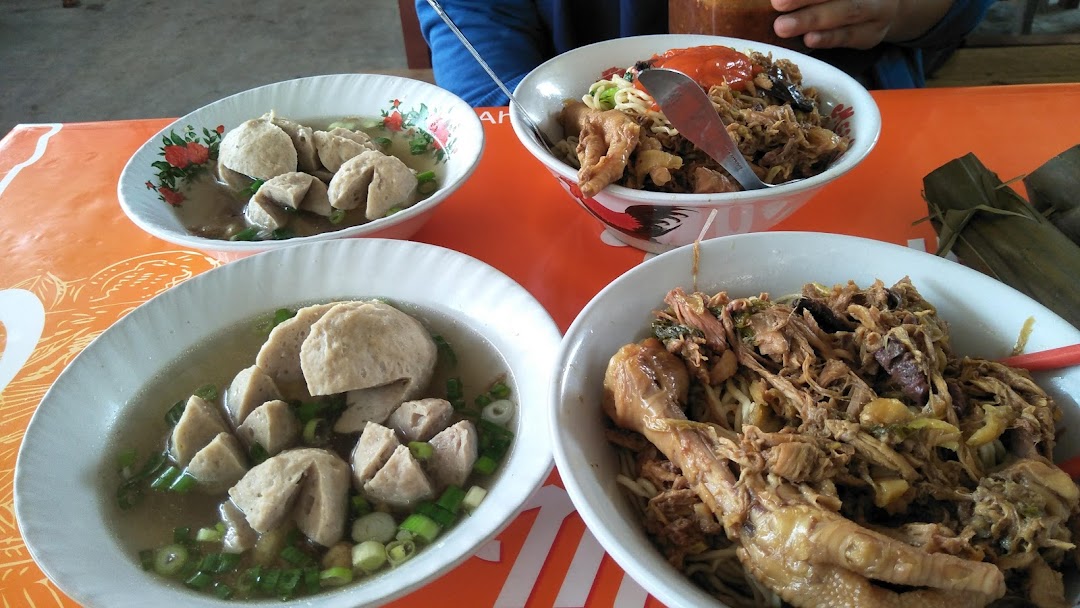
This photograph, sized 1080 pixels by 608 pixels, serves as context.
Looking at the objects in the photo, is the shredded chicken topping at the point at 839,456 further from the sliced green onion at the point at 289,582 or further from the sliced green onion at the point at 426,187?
the sliced green onion at the point at 426,187

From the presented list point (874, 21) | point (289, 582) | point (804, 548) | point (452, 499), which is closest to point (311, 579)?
point (289, 582)

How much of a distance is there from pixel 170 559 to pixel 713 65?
1.53 m

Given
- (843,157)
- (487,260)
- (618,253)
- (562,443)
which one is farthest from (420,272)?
(843,157)

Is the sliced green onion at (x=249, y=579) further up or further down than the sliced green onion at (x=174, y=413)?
further down

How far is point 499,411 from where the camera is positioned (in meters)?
1.20

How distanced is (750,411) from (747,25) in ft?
4.67

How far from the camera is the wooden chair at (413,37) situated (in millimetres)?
3451

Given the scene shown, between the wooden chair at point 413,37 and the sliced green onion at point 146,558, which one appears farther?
the wooden chair at point 413,37

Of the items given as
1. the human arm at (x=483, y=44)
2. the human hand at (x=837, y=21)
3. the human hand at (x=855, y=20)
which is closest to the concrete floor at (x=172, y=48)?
the human arm at (x=483, y=44)

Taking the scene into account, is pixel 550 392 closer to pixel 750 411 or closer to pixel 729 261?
pixel 750 411

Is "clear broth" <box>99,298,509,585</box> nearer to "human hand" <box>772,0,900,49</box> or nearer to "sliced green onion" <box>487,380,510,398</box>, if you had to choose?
"sliced green onion" <box>487,380,510,398</box>

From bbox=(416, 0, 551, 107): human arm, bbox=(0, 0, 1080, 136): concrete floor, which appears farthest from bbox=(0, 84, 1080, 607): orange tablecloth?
bbox=(0, 0, 1080, 136): concrete floor

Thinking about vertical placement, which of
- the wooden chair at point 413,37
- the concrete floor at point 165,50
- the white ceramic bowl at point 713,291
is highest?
the white ceramic bowl at point 713,291

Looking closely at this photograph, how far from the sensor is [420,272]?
1369 mm
